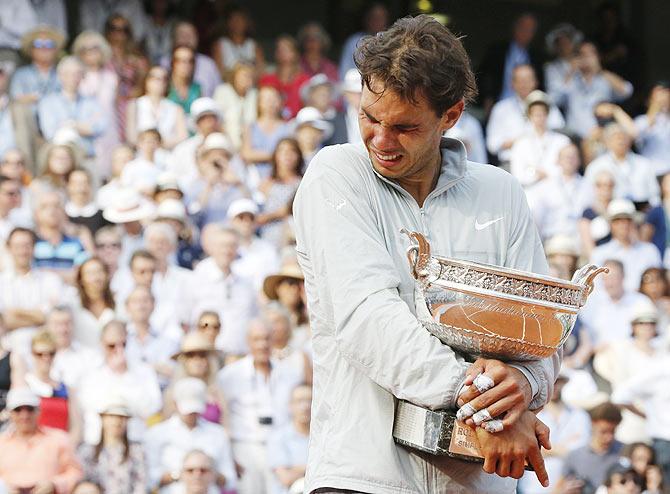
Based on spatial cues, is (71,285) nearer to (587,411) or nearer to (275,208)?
(275,208)

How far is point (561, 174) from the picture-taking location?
43.1 ft

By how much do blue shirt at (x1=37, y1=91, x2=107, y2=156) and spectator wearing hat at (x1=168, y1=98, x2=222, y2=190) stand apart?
662 millimetres

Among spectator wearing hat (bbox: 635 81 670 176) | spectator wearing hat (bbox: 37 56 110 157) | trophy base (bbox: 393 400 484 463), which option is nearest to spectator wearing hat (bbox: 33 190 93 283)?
spectator wearing hat (bbox: 37 56 110 157)

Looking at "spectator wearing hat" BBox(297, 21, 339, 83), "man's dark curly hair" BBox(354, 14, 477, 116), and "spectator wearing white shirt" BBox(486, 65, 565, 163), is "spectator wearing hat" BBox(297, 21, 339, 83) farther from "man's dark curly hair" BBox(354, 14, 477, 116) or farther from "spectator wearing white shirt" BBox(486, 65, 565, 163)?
"man's dark curly hair" BBox(354, 14, 477, 116)

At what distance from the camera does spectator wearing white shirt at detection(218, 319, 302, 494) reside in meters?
9.79

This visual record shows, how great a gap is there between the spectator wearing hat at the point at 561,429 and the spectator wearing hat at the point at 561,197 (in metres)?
2.45

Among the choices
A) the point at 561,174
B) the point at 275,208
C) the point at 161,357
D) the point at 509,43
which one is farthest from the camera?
the point at 509,43

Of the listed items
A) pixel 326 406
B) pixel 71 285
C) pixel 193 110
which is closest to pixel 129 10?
pixel 193 110

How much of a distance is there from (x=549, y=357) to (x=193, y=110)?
9.84m

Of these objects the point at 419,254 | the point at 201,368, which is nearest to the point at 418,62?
the point at 419,254

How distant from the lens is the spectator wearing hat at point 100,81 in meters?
12.5

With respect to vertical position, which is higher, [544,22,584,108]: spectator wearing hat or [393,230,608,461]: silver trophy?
[544,22,584,108]: spectator wearing hat

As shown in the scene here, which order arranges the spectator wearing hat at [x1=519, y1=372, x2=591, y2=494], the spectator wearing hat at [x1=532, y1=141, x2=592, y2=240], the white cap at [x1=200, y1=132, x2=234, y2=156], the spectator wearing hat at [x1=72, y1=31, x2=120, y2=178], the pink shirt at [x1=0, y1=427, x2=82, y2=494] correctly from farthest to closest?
the spectator wearing hat at [x1=532, y1=141, x2=592, y2=240], the spectator wearing hat at [x1=72, y1=31, x2=120, y2=178], the white cap at [x1=200, y1=132, x2=234, y2=156], the spectator wearing hat at [x1=519, y1=372, x2=591, y2=494], the pink shirt at [x1=0, y1=427, x2=82, y2=494]

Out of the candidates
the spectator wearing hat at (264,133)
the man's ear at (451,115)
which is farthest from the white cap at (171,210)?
the man's ear at (451,115)
